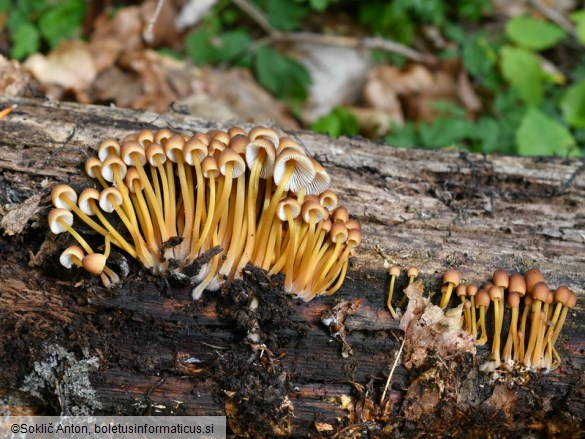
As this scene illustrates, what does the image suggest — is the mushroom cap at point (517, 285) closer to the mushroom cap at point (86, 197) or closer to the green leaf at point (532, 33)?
the mushroom cap at point (86, 197)

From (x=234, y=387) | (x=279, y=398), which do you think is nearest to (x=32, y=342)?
(x=234, y=387)

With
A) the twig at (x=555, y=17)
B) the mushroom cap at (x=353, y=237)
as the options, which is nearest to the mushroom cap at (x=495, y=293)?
the mushroom cap at (x=353, y=237)

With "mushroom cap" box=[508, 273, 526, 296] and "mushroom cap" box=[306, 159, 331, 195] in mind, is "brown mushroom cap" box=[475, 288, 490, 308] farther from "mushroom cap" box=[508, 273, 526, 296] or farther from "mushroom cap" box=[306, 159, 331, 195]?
"mushroom cap" box=[306, 159, 331, 195]

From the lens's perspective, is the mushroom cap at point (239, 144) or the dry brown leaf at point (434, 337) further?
the dry brown leaf at point (434, 337)

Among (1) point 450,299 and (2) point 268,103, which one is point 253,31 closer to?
(2) point 268,103

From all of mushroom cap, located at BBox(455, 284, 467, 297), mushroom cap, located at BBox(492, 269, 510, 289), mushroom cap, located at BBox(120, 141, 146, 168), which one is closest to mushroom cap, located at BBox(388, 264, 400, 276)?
mushroom cap, located at BBox(455, 284, 467, 297)
